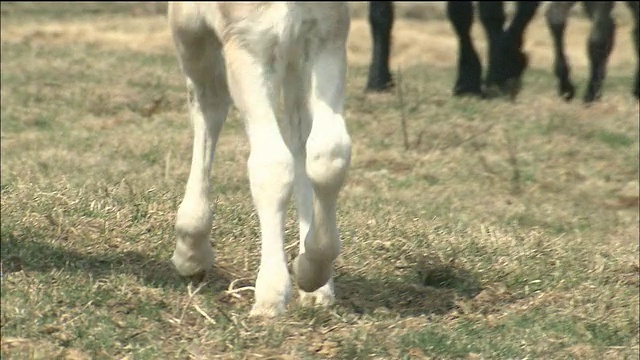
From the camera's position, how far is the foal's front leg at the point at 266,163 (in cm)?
A: 413

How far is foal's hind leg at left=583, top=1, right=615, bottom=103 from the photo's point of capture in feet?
39.5

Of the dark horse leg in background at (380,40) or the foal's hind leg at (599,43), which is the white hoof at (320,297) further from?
the foal's hind leg at (599,43)

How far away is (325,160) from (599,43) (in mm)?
8487

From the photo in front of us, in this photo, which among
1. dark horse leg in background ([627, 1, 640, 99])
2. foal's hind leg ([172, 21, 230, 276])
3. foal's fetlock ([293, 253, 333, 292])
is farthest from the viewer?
dark horse leg in background ([627, 1, 640, 99])

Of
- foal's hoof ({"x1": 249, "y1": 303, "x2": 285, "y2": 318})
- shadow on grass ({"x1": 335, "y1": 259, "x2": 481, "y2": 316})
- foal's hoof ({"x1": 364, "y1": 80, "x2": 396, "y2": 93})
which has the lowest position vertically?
foal's hoof ({"x1": 364, "y1": 80, "x2": 396, "y2": 93})

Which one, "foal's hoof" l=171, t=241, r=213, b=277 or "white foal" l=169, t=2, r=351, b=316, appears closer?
"white foal" l=169, t=2, r=351, b=316

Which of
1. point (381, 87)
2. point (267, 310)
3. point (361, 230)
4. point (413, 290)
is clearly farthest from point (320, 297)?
point (381, 87)

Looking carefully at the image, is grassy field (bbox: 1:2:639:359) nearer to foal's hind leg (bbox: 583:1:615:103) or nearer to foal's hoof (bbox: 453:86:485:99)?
foal's hoof (bbox: 453:86:485:99)

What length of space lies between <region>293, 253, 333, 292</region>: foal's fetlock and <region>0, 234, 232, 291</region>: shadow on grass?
1.23 feet

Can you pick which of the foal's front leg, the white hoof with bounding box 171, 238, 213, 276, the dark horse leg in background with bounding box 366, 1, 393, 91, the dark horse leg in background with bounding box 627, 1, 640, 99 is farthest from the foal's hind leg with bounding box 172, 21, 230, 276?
the dark horse leg in background with bounding box 627, 1, 640, 99

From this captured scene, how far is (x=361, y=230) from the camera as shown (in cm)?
555

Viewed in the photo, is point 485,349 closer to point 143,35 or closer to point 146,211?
point 146,211

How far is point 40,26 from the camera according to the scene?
17.2 meters

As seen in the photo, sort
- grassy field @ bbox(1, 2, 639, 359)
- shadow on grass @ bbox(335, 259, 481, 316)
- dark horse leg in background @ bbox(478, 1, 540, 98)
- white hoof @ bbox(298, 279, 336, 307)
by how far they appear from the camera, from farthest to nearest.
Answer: dark horse leg in background @ bbox(478, 1, 540, 98)
shadow on grass @ bbox(335, 259, 481, 316)
white hoof @ bbox(298, 279, 336, 307)
grassy field @ bbox(1, 2, 639, 359)
